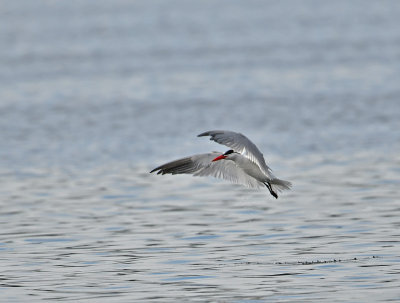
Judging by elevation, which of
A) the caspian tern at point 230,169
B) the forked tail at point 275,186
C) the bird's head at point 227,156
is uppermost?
the bird's head at point 227,156

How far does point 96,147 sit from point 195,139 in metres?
2.04

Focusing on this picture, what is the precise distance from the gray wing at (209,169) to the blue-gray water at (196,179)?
1.91 ft

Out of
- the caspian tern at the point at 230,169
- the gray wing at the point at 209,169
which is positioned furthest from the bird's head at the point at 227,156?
the gray wing at the point at 209,169

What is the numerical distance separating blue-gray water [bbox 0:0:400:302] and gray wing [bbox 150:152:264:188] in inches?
22.9

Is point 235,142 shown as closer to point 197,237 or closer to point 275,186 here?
point 197,237

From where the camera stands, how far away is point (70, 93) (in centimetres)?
2917

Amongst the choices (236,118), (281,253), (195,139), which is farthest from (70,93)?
(281,253)

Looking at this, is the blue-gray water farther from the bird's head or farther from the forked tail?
the bird's head

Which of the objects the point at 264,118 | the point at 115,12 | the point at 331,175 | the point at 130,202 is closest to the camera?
the point at 130,202

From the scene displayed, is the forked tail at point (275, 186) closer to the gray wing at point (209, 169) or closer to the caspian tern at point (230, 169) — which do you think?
the caspian tern at point (230, 169)

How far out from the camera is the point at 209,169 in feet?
40.8

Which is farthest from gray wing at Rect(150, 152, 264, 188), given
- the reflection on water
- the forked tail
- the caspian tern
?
the reflection on water

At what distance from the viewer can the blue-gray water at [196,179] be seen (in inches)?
393

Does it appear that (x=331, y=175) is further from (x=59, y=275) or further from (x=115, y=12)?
(x=115, y=12)
